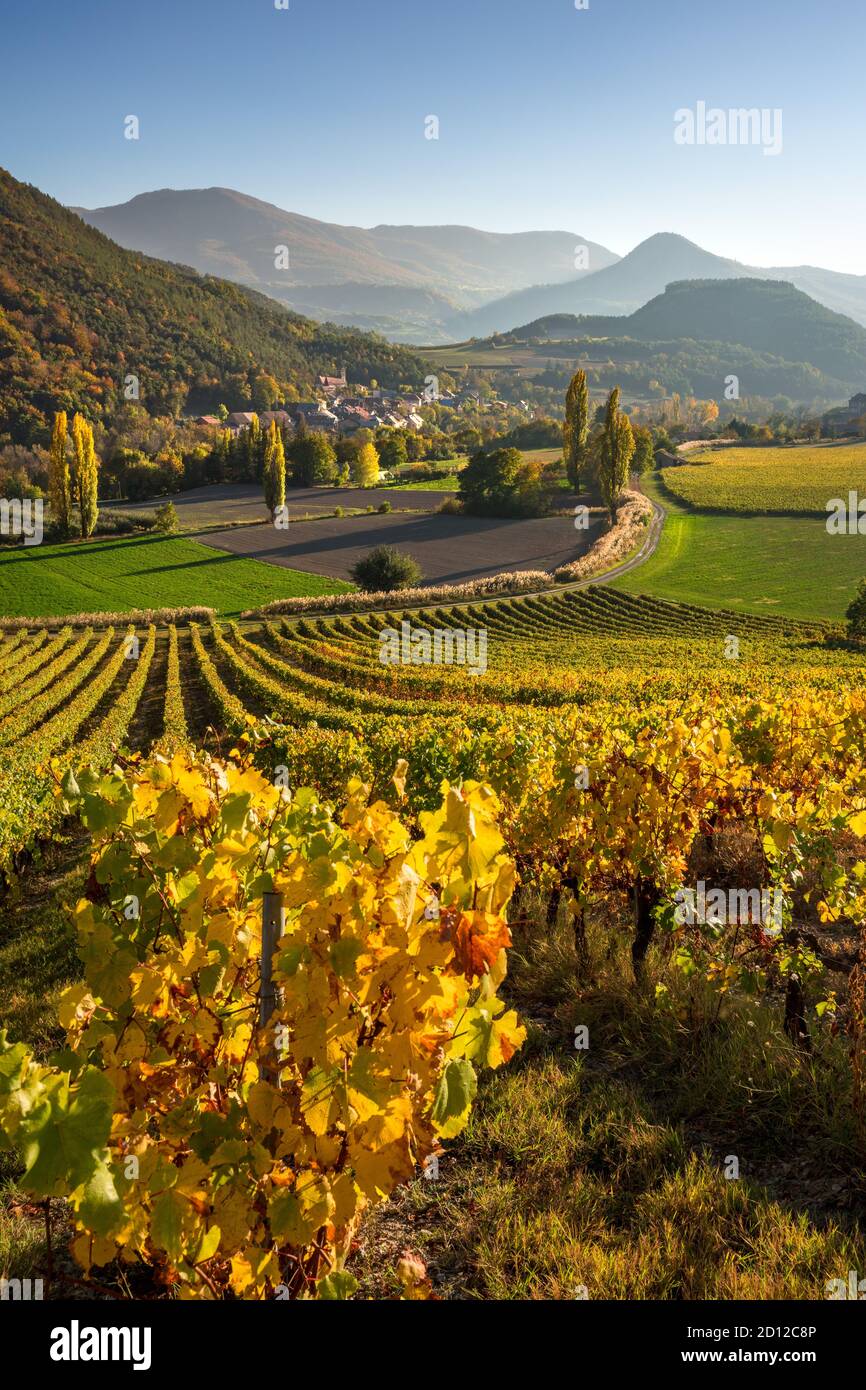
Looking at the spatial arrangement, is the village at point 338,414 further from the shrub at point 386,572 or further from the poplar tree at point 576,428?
the shrub at point 386,572

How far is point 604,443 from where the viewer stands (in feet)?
251

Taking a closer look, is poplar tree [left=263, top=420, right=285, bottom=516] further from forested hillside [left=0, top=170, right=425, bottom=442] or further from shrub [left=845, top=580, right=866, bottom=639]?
forested hillside [left=0, top=170, right=425, bottom=442]

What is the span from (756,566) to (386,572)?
33.0m

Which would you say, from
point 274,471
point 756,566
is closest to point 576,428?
point 756,566

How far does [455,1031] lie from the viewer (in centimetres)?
260

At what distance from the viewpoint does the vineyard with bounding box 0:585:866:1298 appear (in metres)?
2.50

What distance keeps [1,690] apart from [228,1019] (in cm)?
3663

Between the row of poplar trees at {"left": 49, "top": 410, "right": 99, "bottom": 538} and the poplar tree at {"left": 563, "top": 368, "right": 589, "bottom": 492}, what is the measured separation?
4838cm

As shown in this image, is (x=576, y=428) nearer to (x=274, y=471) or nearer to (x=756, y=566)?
(x=756, y=566)

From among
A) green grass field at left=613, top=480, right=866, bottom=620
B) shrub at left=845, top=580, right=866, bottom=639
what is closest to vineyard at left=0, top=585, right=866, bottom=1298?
shrub at left=845, top=580, right=866, bottom=639

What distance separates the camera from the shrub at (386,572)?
6419 centimetres

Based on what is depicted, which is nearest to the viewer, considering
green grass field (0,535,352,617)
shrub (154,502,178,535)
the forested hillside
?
green grass field (0,535,352,617)

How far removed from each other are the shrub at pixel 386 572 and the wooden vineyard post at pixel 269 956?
6177 centimetres
